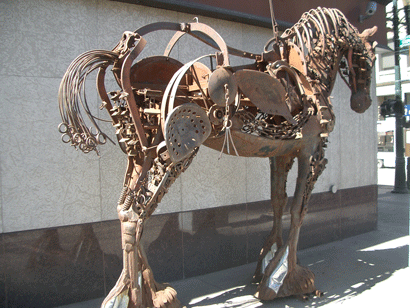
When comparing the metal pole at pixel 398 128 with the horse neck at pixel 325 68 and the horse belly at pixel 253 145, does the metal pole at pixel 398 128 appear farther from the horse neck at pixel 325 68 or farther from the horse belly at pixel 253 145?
the horse belly at pixel 253 145

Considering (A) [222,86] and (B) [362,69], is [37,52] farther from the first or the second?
(B) [362,69]

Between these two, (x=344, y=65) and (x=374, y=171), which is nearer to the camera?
(x=344, y=65)

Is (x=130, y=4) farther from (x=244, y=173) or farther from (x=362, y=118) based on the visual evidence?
(x=362, y=118)

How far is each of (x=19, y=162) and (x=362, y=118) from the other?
5.41 m

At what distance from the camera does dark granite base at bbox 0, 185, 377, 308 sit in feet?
10.8

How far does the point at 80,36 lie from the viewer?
3607 mm

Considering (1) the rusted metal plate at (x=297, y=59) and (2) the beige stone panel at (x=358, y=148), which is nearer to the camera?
(1) the rusted metal plate at (x=297, y=59)

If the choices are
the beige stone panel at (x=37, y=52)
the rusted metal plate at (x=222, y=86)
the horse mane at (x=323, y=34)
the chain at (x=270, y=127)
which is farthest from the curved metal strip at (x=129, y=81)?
the horse mane at (x=323, y=34)

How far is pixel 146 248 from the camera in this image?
3924 millimetres

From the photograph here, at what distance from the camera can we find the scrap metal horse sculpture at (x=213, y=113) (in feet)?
8.08

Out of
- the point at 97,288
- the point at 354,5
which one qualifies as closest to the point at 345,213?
the point at 354,5

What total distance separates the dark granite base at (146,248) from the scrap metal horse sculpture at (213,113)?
0.79 m

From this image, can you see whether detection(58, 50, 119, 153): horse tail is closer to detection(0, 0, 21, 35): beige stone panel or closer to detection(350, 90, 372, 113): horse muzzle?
detection(0, 0, 21, 35): beige stone panel

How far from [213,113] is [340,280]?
265 centimetres
